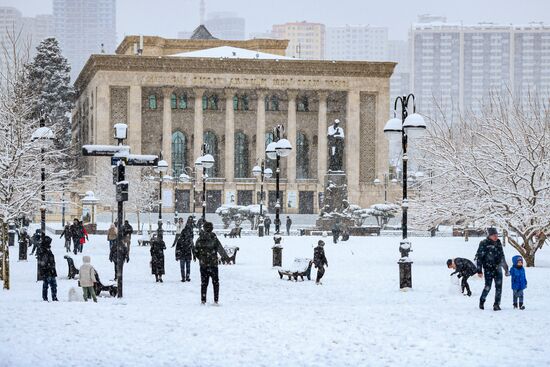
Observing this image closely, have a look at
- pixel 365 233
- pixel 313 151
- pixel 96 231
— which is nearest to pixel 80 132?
pixel 313 151

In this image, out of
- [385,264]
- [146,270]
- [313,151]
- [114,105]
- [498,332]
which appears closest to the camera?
[498,332]

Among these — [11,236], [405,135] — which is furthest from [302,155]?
[405,135]

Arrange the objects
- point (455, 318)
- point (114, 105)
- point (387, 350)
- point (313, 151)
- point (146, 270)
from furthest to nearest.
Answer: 1. point (313, 151)
2. point (114, 105)
3. point (146, 270)
4. point (455, 318)
5. point (387, 350)

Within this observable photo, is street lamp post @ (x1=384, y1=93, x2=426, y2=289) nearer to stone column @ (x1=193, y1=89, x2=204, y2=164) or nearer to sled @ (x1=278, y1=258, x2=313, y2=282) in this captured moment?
sled @ (x1=278, y1=258, x2=313, y2=282)

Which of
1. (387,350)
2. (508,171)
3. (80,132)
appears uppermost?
(80,132)

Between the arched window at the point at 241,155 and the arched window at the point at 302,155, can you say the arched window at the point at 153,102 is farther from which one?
the arched window at the point at 302,155

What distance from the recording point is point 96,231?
5484 centimetres

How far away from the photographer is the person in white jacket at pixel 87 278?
18.2 m

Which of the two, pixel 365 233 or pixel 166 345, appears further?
pixel 365 233

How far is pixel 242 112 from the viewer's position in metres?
94.6

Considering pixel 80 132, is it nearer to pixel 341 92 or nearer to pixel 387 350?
pixel 341 92

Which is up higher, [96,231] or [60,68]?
[60,68]

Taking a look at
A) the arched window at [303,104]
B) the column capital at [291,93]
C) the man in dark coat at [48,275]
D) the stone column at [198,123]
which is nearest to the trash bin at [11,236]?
the man in dark coat at [48,275]

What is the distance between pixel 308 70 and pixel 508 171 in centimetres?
6081
